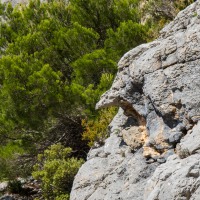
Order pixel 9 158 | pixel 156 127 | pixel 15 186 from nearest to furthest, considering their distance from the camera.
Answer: pixel 156 127
pixel 9 158
pixel 15 186

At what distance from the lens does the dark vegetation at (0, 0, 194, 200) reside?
1075 centimetres

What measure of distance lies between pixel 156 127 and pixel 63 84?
18.8 ft

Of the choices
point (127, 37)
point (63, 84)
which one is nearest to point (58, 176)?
point (63, 84)

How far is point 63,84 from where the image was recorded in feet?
39.1

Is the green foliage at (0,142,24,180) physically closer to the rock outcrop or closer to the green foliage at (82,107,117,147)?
the green foliage at (82,107,117,147)

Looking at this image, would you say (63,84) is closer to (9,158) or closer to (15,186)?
(9,158)

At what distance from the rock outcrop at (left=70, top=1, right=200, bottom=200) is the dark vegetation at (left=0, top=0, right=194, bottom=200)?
220 cm

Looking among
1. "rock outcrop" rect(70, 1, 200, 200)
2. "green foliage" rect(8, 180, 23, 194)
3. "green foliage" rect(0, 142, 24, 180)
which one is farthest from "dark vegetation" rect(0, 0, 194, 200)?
"rock outcrop" rect(70, 1, 200, 200)

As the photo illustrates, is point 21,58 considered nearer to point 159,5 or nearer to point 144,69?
point 159,5

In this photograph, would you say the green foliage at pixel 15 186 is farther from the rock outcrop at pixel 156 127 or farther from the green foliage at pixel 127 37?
the rock outcrop at pixel 156 127

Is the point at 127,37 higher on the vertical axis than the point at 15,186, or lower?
higher

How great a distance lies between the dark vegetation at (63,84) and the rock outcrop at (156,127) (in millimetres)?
2198

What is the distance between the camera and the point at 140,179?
21.4 feet

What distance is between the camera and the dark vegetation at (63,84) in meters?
10.8
